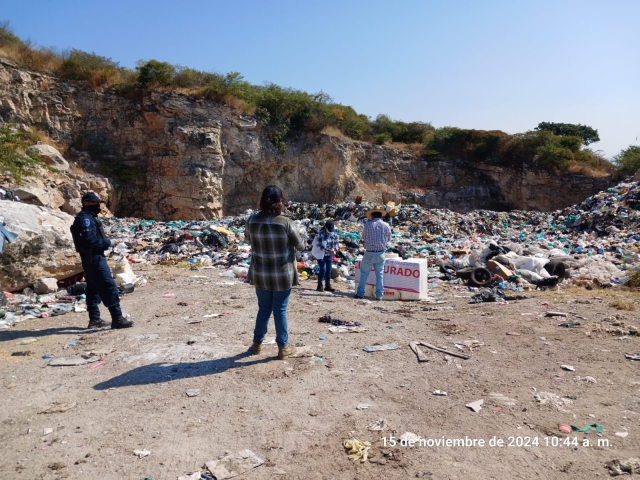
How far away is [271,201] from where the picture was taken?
3.50 metres

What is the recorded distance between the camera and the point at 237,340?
4.25m

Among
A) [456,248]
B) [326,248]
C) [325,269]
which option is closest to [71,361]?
[326,248]

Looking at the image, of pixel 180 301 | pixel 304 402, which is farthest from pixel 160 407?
pixel 180 301

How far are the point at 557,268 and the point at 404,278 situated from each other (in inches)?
132

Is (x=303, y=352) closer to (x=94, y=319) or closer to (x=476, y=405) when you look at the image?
(x=476, y=405)

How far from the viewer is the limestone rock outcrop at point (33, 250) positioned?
5.96 metres

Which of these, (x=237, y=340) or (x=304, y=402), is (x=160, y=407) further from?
(x=237, y=340)

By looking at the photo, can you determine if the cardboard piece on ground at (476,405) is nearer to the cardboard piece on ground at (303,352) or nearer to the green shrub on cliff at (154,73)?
the cardboard piece on ground at (303,352)

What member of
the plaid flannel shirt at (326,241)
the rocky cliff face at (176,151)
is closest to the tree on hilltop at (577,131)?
the rocky cliff face at (176,151)

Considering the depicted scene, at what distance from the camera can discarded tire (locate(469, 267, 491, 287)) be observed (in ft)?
25.5

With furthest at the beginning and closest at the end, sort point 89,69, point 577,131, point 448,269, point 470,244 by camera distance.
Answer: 1. point 577,131
2. point 89,69
3. point 470,244
4. point 448,269

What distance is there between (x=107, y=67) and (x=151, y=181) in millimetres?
5615

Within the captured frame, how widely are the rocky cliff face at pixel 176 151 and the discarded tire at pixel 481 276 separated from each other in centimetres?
1444

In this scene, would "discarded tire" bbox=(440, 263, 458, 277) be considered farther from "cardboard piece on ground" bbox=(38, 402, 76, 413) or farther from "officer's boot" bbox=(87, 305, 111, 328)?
"cardboard piece on ground" bbox=(38, 402, 76, 413)
